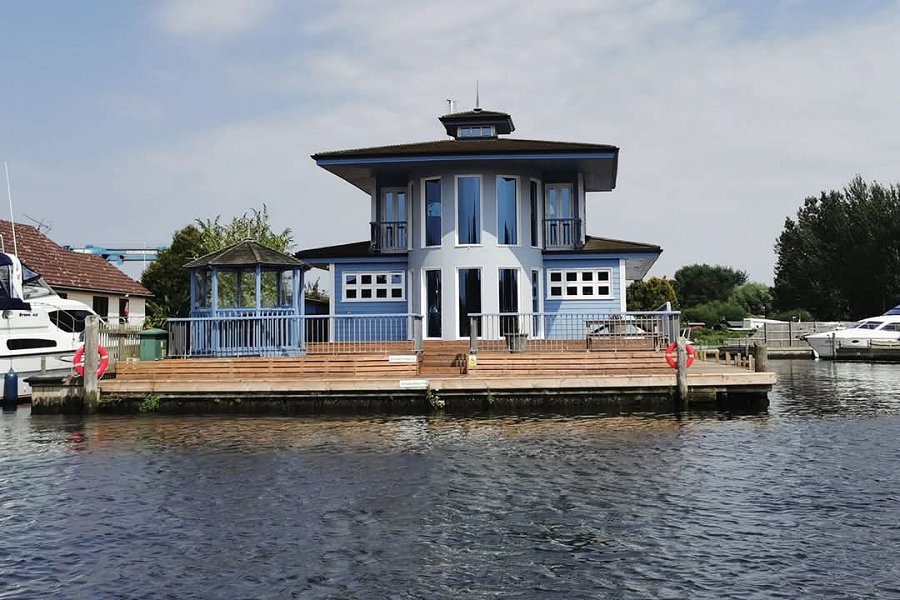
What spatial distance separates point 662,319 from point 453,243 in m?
8.06

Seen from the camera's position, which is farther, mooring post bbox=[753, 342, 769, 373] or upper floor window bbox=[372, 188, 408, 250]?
upper floor window bbox=[372, 188, 408, 250]

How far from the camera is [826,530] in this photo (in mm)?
10297

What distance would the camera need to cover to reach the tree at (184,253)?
Answer: 4744cm

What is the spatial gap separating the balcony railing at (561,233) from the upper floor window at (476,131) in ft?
17.3

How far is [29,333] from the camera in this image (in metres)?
28.7

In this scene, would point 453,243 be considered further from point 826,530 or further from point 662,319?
point 826,530

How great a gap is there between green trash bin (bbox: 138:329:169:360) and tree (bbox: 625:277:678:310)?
7361 cm

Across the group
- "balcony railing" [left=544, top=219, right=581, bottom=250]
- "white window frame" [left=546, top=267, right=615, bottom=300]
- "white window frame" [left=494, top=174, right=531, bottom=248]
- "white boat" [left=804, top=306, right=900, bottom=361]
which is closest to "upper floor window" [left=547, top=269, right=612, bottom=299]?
"white window frame" [left=546, top=267, right=615, bottom=300]

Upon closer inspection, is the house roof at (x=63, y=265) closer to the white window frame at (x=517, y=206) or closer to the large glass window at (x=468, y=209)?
the large glass window at (x=468, y=209)

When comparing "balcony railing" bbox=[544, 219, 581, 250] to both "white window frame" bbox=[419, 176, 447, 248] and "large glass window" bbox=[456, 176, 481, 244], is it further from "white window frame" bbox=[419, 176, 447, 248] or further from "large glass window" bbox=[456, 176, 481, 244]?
"white window frame" bbox=[419, 176, 447, 248]

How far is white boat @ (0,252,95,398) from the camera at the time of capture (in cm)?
2777

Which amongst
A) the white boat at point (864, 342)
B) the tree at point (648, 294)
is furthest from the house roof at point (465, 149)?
the tree at point (648, 294)

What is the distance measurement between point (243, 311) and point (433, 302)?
6686 mm

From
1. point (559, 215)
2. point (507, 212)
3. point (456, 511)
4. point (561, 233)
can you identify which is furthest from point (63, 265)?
point (456, 511)
